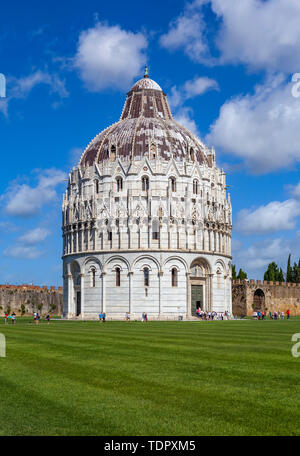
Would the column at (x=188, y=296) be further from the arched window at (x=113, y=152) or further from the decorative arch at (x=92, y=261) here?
the arched window at (x=113, y=152)

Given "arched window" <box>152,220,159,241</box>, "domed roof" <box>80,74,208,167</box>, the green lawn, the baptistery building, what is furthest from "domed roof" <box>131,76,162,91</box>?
the green lawn

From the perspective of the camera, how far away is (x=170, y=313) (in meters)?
77.5

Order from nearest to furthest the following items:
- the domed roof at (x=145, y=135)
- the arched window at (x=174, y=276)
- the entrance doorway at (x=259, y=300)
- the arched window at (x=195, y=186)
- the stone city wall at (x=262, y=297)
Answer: the arched window at (x=174, y=276) → the arched window at (x=195, y=186) → the domed roof at (x=145, y=135) → the stone city wall at (x=262, y=297) → the entrance doorway at (x=259, y=300)

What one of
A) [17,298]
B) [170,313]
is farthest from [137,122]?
[17,298]

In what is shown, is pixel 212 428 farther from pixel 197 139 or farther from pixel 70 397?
pixel 197 139

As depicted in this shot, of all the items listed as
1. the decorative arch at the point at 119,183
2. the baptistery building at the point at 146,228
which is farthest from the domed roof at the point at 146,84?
the decorative arch at the point at 119,183

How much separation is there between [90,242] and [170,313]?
15.6m

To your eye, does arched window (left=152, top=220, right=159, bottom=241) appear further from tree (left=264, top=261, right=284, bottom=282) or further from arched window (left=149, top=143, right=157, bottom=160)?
tree (left=264, top=261, right=284, bottom=282)

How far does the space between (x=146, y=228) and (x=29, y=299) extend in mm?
37487

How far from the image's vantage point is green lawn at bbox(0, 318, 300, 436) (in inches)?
430

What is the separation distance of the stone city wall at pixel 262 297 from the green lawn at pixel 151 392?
82845 millimetres

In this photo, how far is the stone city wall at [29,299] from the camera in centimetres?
10162

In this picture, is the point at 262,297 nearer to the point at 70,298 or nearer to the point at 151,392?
the point at 70,298

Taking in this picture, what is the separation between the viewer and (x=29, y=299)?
346 ft
